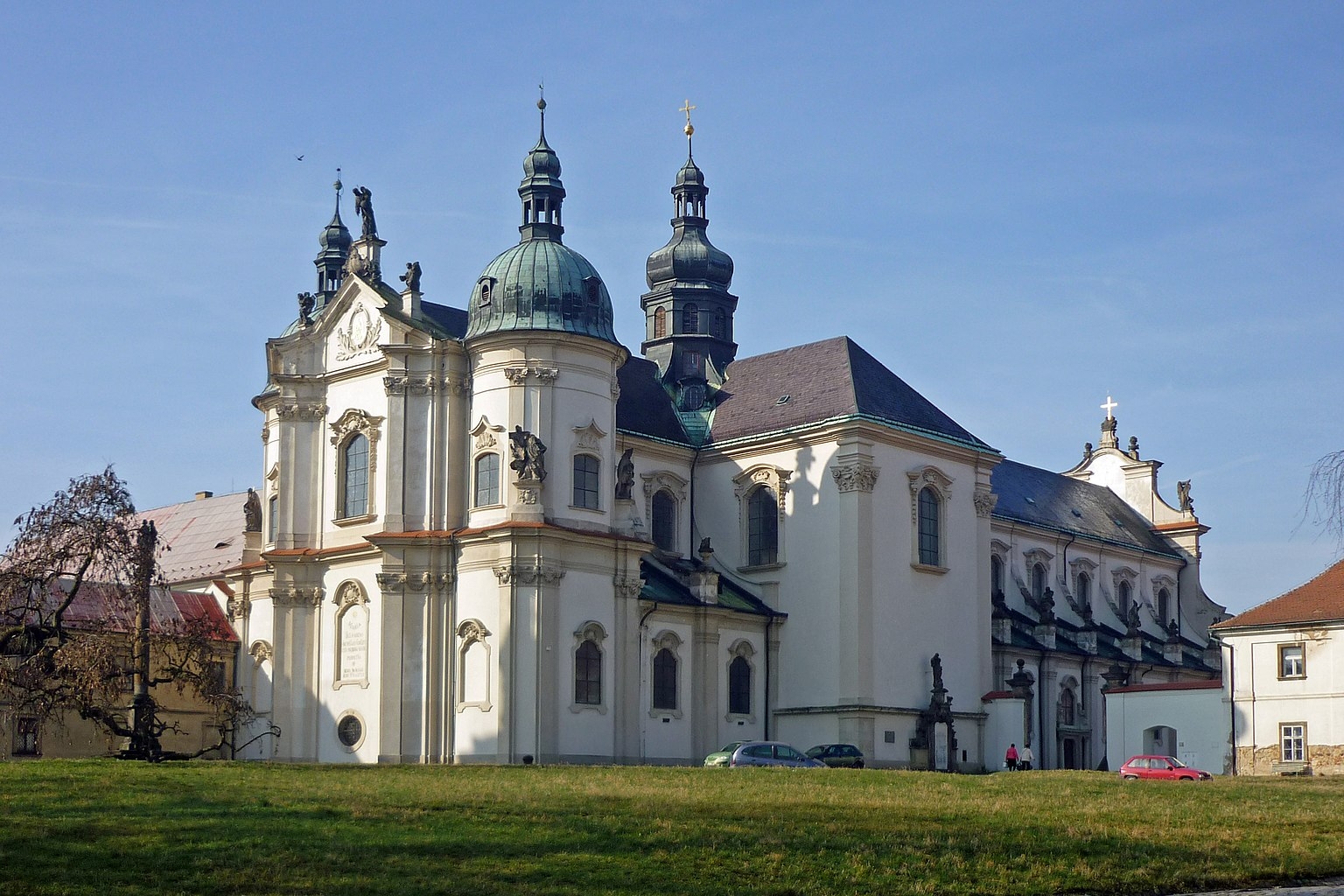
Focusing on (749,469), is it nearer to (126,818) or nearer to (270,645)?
(270,645)

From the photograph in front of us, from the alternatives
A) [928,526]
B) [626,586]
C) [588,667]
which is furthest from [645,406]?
[588,667]

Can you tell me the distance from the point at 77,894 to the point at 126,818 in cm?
457

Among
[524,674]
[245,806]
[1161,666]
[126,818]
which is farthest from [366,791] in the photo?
[1161,666]

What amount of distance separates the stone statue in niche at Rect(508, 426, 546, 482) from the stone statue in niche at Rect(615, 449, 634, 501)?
297 centimetres

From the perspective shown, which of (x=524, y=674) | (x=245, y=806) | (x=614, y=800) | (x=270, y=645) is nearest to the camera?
(x=245, y=806)

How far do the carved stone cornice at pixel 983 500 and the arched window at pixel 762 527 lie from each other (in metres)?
6.79

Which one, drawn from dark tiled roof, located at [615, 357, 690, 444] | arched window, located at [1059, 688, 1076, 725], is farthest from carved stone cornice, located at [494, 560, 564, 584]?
arched window, located at [1059, 688, 1076, 725]

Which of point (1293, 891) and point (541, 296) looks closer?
point (1293, 891)

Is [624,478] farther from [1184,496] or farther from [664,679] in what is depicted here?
[1184,496]

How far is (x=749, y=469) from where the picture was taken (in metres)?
56.6

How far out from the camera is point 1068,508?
73.6 metres

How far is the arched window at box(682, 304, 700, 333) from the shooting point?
214 feet

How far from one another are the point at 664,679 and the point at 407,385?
37.4ft

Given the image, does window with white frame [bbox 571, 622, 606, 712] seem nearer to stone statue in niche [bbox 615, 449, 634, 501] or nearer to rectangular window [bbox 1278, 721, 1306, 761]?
stone statue in niche [bbox 615, 449, 634, 501]
